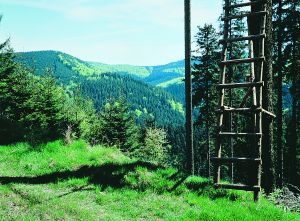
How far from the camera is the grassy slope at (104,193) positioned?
7.97 metres

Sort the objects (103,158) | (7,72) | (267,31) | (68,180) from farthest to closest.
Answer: (7,72)
(103,158)
(68,180)
(267,31)

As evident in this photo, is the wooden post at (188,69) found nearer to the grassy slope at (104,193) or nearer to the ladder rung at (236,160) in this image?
the grassy slope at (104,193)

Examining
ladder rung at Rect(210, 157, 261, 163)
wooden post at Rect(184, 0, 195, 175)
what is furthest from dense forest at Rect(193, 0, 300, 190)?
ladder rung at Rect(210, 157, 261, 163)

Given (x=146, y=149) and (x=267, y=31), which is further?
(x=146, y=149)

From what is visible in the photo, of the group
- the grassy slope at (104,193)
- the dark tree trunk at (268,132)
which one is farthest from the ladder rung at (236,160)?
the dark tree trunk at (268,132)

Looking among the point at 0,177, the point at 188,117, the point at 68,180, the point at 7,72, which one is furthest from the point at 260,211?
the point at 7,72

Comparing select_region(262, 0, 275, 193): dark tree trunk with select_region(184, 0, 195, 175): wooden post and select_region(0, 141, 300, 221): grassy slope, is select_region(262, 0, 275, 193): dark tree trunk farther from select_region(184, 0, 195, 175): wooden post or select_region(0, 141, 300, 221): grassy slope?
select_region(184, 0, 195, 175): wooden post

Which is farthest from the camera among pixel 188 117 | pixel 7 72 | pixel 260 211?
pixel 7 72

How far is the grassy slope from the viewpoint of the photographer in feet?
26.2

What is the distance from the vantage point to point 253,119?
8117 mm

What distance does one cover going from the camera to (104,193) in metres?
9.80

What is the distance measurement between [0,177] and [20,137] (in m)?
4.75

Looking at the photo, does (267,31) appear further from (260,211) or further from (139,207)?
(139,207)

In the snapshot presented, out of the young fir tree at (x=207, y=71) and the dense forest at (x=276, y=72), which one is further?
the young fir tree at (x=207, y=71)
